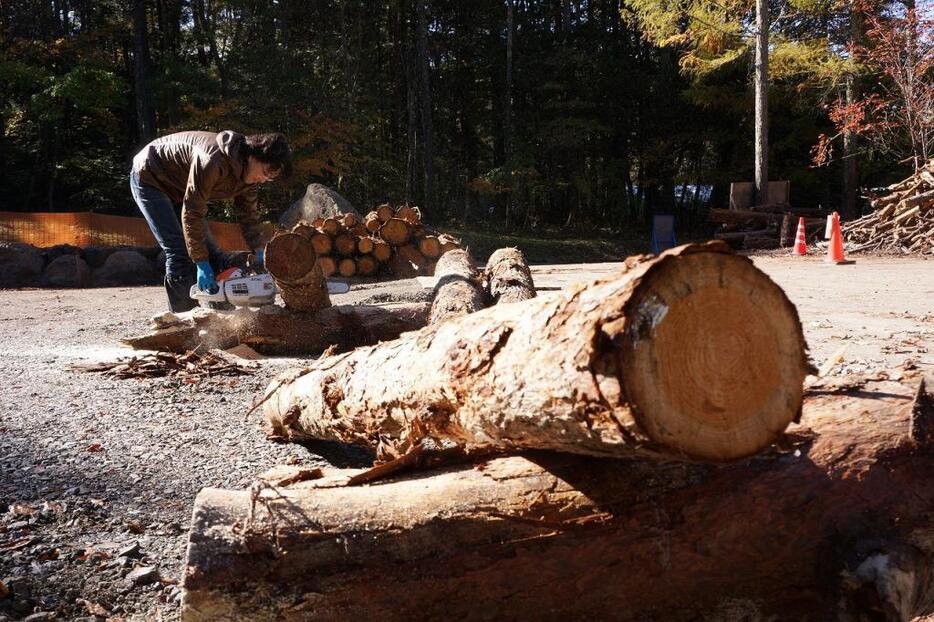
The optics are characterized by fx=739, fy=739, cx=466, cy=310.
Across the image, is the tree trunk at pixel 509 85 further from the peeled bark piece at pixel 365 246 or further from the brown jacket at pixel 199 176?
the brown jacket at pixel 199 176

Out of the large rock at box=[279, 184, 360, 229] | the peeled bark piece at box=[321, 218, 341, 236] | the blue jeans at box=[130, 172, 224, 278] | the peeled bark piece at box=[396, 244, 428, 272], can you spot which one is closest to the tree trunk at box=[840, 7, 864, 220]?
the peeled bark piece at box=[396, 244, 428, 272]

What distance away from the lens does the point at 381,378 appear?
2.50m

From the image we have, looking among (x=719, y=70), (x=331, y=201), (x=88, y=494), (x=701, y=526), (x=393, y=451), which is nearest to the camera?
(x=701, y=526)

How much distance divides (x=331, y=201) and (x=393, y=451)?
11.4 m

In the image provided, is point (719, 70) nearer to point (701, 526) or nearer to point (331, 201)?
point (331, 201)

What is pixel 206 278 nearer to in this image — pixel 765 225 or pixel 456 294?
pixel 456 294

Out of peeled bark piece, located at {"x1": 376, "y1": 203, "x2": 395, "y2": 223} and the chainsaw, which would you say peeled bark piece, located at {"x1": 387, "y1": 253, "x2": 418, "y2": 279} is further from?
the chainsaw

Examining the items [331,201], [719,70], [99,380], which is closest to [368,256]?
[331,201]

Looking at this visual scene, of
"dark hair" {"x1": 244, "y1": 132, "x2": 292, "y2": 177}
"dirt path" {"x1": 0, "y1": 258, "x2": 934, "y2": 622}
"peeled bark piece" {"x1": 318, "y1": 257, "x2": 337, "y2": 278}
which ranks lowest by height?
"dirt path" {"x1": 0, "y1": 258, "x2": 934, "y2": 622}

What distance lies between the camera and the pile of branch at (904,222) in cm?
1259

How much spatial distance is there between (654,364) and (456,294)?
4398 mm

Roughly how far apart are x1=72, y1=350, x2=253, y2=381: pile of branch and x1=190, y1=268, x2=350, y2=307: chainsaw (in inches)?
23.8

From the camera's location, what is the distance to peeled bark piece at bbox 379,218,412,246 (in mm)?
10867

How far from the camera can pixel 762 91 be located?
52.9 ft
